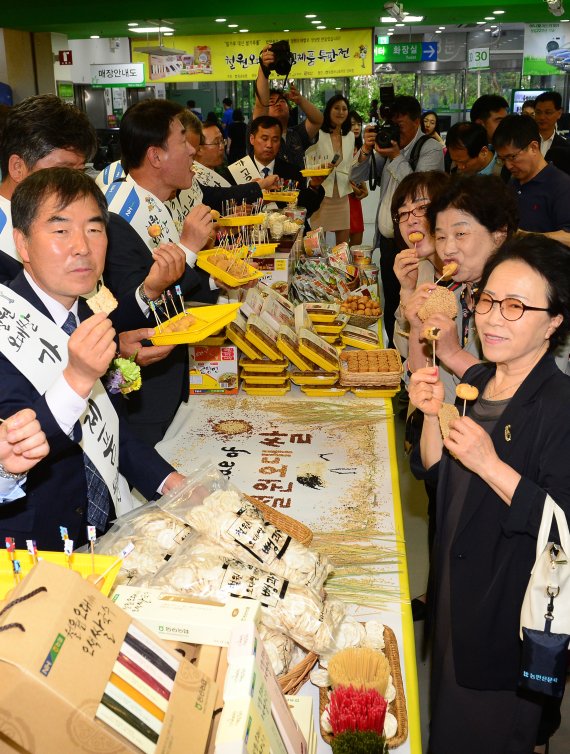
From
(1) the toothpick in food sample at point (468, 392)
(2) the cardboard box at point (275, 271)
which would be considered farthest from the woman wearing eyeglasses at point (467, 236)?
(2) the cardboard box at point (275, 271)

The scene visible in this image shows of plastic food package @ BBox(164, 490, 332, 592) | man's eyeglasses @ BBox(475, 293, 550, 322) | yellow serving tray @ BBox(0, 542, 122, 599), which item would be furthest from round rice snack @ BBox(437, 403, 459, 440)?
yellow serving tray @ BBox(0, 542, 122, 599)

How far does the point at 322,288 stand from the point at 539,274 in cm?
292

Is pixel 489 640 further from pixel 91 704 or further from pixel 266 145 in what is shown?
pixel 266 145

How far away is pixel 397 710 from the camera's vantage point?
1.49m

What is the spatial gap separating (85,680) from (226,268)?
8.24ft

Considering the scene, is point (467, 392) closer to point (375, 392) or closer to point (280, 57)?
point (375, 392)

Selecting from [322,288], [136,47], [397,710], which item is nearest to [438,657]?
[397,710]

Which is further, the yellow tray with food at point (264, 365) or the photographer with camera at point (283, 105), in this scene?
the photographer with camera at point (283, 105)

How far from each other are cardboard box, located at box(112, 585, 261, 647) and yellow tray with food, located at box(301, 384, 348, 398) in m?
2.15

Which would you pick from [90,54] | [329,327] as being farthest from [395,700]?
[90,54]

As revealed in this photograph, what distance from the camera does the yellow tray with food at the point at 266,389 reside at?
3414 mm

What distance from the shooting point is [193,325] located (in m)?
2.44

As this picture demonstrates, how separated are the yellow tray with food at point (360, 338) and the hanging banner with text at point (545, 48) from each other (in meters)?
11.1

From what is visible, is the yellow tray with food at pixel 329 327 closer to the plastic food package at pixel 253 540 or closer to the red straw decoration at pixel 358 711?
the plastic food package at pixel 253 540
